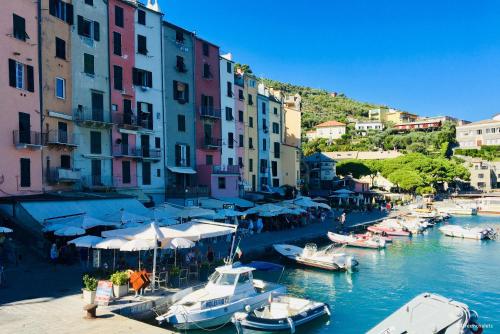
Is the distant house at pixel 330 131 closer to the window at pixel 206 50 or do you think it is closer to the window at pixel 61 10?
the window at pixel 206 50

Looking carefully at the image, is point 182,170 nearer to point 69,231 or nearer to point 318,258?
point 318,258

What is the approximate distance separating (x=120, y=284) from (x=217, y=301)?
4.25 m

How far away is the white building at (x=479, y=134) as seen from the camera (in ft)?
412

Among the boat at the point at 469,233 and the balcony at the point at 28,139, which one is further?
the boat at the point at 469,233

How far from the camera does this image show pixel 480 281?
30188 millimetres

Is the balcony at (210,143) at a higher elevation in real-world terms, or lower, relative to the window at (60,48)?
lower

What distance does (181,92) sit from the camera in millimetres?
46656

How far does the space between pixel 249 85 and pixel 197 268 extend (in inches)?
1493

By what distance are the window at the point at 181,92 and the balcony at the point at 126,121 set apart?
6568 millimetres

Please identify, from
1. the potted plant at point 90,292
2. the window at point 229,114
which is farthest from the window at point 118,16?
the potted plant at point 90,292

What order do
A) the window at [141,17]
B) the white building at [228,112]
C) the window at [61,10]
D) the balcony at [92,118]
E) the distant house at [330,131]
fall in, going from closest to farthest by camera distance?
the window at [61,10]
the balcony at [92,118]
the window at [141,17]
the white building at [228,112]
the distant house at [330,131]

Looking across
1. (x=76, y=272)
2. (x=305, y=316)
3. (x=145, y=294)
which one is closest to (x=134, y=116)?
(x=76, y=272)

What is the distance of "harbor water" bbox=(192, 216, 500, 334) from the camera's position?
2259 cm

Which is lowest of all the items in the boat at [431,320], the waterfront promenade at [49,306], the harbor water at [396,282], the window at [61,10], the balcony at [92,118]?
the harbor water at [396,282]
